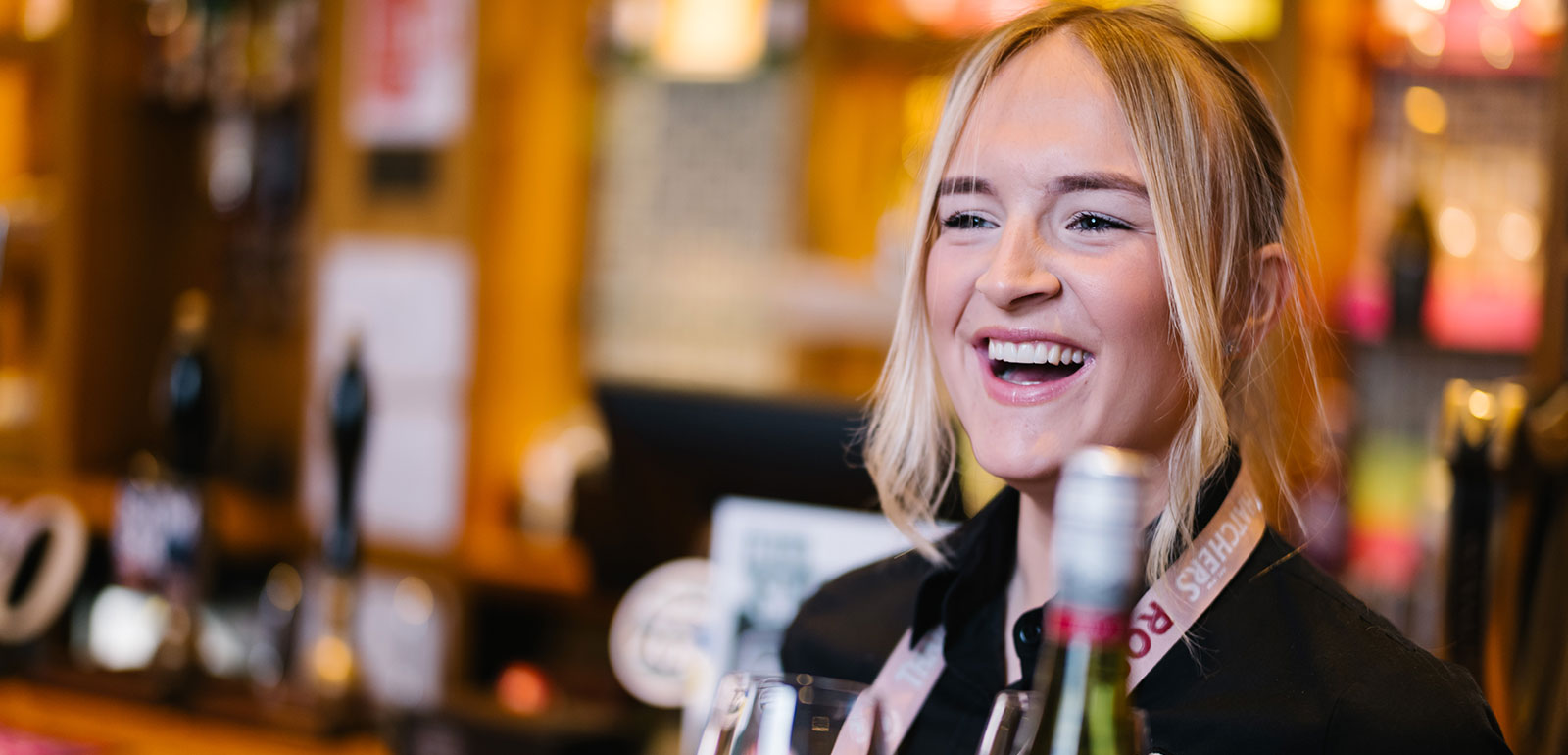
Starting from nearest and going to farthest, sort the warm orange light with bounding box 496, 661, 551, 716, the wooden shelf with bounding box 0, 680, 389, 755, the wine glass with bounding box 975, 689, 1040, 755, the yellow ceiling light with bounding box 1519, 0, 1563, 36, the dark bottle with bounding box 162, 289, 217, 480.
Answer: the wine glass with bounding box 975, 689, 1040, 755
the warm orange light with bounding box 496, 661, 551, 716
the wooden shelf with bounding box 0, 680, 389, 755
the dark bottle with bounding box 162, 289, 217, 480
the yellow ceiling light with bounding box 1519, 0, 1563, 36

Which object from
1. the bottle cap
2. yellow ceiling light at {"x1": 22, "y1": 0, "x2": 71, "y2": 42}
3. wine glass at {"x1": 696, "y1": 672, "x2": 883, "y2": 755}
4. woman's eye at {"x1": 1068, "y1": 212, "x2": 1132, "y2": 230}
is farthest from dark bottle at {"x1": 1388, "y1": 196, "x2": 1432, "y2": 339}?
yellow ceiling light at {"x1": 22, "y1": 0, "x2": 71, "y2": 42}

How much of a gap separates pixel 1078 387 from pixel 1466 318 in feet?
8.03

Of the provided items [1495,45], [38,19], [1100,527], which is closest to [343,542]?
[1100,527]

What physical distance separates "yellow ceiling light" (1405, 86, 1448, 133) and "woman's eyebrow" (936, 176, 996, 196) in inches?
102

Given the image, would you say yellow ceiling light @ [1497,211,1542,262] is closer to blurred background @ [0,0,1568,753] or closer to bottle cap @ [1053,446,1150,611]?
blurred background @ [0,0,1568,753]

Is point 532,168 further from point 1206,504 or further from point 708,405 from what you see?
point 1206,504

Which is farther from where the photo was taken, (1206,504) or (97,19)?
(97,19)

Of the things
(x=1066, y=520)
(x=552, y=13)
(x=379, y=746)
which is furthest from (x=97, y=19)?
(x=1066, y=520)

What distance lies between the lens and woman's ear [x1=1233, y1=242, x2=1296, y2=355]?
93 centimetres

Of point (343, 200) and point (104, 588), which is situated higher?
point (343, 200)

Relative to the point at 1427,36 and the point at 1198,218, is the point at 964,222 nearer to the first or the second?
the point at 1198,218

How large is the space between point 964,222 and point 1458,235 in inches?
100

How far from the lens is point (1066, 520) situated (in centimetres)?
49

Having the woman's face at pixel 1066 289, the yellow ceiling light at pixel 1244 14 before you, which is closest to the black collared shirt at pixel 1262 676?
the woman's face at pixel 1066 289
